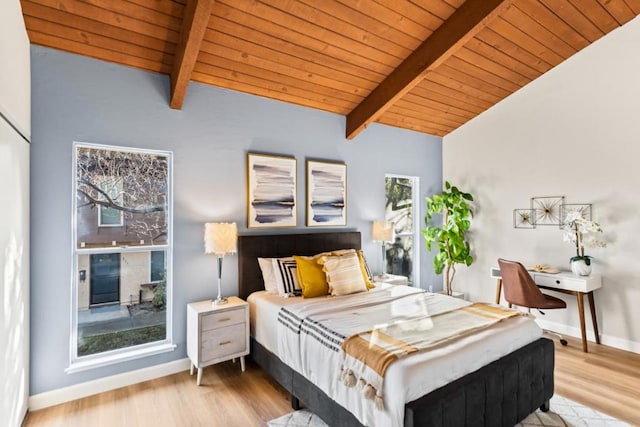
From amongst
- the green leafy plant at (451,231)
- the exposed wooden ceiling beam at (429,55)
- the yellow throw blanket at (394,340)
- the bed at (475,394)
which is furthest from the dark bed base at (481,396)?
the exposed wooden ceiling beam at (429,55)

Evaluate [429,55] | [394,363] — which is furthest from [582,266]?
[394,363]

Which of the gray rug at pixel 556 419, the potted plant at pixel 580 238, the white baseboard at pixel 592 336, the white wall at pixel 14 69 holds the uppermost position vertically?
the white wall at pixel 14 69

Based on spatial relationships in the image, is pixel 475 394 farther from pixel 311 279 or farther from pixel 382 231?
pixel 382 231

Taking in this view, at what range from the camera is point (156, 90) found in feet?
10.00

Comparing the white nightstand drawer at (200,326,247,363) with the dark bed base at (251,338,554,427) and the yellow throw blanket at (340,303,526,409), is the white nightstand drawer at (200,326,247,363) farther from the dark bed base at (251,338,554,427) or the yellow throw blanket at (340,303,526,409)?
the yellow throw blanket at (340,303,526,409)

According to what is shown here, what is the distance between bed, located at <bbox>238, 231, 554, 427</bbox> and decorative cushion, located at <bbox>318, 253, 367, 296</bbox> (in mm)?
836

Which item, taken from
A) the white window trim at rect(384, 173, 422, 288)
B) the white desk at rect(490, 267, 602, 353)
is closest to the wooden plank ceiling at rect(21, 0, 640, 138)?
the white window trim at rect(384, 173, 422, 288)

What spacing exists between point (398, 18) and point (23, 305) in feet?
12.1

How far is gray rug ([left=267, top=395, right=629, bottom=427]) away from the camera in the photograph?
2338 millimetres

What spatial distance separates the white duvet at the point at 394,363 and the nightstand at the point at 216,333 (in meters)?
0.17

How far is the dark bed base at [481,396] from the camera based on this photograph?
174 centimetres

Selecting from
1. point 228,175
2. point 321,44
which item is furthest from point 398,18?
point 228,175

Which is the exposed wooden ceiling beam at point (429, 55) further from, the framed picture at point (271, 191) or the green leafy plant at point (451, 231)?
the green leafy plant at point (451, 231)

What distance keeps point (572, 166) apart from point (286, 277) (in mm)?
3611
